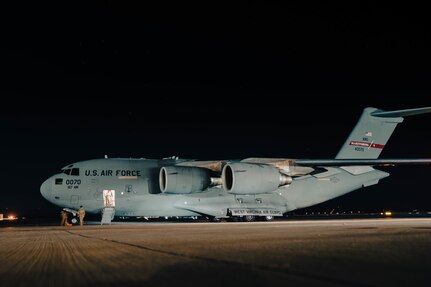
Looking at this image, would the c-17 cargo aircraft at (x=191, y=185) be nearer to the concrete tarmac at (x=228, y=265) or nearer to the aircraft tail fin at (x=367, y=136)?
the aircraft tail fin at (x=367, y=136)

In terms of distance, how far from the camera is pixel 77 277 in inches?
289

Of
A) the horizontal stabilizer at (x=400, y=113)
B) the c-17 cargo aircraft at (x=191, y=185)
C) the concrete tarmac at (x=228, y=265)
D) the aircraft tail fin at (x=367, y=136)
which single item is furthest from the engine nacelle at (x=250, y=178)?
the concrete tarmac at (x=228, y=265)

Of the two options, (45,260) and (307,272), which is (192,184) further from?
(307,272)

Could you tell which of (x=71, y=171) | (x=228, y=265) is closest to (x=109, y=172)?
(x=71, y=171)

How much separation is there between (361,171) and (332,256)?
2516cm

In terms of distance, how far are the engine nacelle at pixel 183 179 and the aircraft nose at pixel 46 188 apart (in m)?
6.23

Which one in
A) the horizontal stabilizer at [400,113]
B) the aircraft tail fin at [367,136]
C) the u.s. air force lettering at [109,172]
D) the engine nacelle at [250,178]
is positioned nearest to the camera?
the horizontal stabilizer at [400,113]

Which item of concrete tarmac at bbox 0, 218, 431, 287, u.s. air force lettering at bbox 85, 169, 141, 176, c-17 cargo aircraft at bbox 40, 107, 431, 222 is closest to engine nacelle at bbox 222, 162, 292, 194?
c-17 cargo aircraft at bbox 40, 107, 431, 222

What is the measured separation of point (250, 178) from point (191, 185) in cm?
340

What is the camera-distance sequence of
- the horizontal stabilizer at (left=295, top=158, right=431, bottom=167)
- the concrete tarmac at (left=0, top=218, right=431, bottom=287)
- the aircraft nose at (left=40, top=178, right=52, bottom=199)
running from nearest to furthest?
the concrete tarmac at (left=0, top=218, right=431, bottom=287) → the horizontal stabilizer at (left=295, top=158, right=431, bottom=167) → the aircraft nose at (left=40, top=178, right=52, bottom=199)

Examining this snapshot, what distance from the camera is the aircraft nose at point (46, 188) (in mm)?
30641

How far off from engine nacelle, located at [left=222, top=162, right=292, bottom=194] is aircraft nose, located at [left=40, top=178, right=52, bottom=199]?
9.70m

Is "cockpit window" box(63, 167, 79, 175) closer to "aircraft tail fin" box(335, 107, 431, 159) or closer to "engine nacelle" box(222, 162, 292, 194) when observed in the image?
"engine nacelle" box(222, 162, 292, 194)

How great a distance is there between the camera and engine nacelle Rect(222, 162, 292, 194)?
28.0 metres
